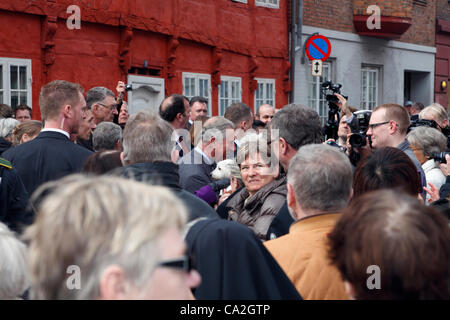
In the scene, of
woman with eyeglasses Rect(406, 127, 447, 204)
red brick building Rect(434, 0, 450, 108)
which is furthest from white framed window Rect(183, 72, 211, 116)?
red brick building Rect(434, 0, 450, 108)

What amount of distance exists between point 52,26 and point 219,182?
6318 millimetres

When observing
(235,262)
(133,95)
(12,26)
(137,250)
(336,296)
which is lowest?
(336,296)

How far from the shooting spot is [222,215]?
461cm

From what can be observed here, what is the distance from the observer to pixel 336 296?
2.79m

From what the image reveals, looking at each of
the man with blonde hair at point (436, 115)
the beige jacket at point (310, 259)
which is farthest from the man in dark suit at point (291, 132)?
the man with blonde hair at point (436, 115)

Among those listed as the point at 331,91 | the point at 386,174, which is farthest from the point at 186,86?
the point at 386,174

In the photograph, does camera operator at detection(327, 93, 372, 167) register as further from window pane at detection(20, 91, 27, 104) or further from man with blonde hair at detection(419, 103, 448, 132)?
window pane at detection(20, 91, 27, 104)

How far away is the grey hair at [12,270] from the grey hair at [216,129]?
12.1ft

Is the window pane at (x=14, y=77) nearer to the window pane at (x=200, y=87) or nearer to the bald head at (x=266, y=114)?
the bald head at (x=266, y=114)

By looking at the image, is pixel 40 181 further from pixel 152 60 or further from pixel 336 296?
pixel 152 60

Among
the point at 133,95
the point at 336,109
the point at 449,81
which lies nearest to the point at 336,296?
the point at 336,109

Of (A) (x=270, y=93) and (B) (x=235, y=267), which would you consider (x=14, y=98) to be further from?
(B) (x=235, y=267)

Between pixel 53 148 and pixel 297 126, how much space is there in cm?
175

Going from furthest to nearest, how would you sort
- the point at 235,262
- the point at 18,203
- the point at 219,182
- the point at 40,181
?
the point at 219,182, the point at 40,181, the point at 18,203, the point at 235,262
